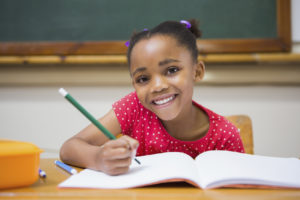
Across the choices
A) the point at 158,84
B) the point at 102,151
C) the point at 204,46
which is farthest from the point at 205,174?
the point at 204,46

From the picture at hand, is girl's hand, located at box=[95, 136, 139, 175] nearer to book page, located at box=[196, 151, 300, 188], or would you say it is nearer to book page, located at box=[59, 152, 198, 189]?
book page, located at box=[59, 152, 198, 189]

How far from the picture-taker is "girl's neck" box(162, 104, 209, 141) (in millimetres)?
957

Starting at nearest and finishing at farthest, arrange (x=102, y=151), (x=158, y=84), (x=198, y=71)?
(x=102, y=151), (x=158, y=84), (x=198, y=71)

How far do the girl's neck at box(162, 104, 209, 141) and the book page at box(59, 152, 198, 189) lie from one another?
0.36 meters

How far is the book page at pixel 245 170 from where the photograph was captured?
1.51 feet

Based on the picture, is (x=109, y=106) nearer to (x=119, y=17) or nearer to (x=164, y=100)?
(x=119, y=17)

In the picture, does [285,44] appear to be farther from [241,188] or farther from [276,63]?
[241,188]

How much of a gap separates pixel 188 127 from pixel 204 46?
45 cm

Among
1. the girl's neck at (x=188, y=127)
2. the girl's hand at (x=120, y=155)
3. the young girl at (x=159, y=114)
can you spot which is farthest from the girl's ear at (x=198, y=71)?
the girl's hand at (x=120, y=155)

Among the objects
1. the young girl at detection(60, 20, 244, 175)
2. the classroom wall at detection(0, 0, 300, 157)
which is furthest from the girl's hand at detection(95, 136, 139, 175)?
the classroom wall at detection(0, 0, 300, 157)

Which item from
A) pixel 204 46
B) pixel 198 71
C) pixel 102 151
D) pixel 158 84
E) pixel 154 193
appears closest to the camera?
pixel 154 193

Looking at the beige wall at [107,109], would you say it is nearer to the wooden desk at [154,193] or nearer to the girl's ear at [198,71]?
the girl's ear at [198,71]

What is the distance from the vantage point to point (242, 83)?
1291 millimetres

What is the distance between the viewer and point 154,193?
432 mm
